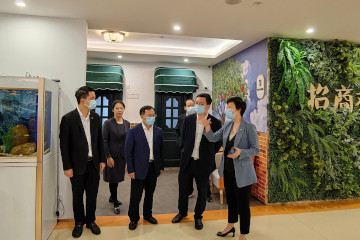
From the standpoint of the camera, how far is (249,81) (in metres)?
4.66

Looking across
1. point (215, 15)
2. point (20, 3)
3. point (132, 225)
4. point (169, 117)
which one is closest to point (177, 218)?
point (132, 225)

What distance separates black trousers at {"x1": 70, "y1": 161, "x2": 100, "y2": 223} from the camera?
281cm

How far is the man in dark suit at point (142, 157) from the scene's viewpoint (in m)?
2.97

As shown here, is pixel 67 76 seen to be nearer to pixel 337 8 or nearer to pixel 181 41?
pixel 181 41

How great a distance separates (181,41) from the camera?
5352mm

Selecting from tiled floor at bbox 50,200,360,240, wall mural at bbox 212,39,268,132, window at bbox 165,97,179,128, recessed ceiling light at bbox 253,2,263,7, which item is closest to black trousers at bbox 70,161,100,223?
tiled floor at bbox 50,200,360,240

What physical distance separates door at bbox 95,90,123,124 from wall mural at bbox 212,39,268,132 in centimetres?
256

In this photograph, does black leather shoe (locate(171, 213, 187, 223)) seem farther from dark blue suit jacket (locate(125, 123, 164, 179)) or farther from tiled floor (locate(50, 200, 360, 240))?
dark blue suit jacket (locate(125, 123, 164, 179))

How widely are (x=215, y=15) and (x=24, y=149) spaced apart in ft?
8.73

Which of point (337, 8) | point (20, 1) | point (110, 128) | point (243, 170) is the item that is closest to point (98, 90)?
point (110, 128)

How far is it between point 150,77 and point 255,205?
3.98 meters

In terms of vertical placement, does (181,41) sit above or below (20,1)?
above

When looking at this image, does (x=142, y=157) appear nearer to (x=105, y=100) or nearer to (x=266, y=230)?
(x=266, y=230)

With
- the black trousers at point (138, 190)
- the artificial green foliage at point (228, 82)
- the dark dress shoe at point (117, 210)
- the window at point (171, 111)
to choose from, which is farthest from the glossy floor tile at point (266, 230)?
the window at point (171, 111)
